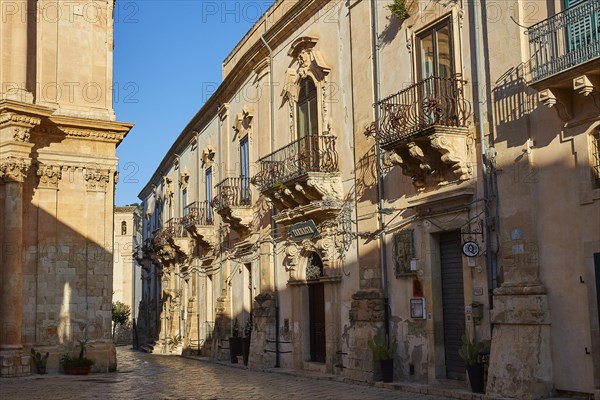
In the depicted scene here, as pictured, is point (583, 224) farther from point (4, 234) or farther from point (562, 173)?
point (4, 234)

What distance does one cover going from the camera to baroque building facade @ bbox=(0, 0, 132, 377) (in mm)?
18750

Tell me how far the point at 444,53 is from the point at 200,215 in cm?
1543

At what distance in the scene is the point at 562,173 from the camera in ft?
35.2

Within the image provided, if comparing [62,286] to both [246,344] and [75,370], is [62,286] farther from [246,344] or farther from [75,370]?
[246,344]

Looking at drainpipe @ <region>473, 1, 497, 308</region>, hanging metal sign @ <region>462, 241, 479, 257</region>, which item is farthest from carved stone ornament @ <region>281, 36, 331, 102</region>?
hanging metal sign @ <region>462, 241, 479, 257</region>

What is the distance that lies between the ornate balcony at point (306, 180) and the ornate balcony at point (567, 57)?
21.0ft

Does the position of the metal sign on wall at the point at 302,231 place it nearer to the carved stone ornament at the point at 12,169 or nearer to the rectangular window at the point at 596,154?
the carved stone ornament at the point at 12,169

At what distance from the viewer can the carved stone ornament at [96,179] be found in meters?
20.9

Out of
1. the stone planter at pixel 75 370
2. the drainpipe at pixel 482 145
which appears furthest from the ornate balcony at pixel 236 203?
the drainpipe at pixel 482 145

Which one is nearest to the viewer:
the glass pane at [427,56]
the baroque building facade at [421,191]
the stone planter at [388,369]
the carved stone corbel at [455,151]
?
the baroque building facade at [421,191]

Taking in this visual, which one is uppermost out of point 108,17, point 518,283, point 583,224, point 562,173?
point 108,17

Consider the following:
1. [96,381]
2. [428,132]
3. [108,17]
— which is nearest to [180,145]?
[108,17]

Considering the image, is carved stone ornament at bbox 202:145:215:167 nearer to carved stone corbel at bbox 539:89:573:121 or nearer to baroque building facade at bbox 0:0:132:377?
baroque building facade at bbox 0:0:132:377

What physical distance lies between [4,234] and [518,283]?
12.8 m
